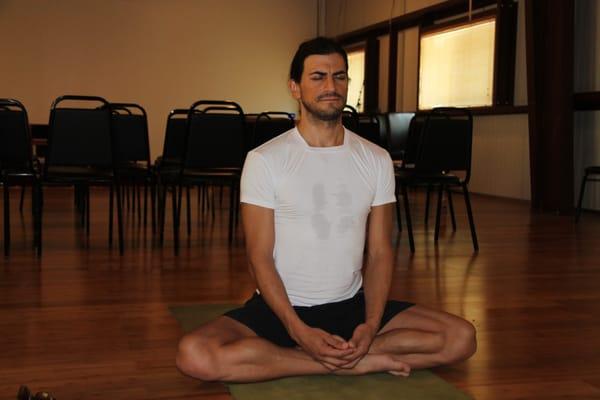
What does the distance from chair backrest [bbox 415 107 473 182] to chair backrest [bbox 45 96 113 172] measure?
5.89ft

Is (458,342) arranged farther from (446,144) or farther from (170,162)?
(170,162)

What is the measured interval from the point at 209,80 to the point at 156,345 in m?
9.44

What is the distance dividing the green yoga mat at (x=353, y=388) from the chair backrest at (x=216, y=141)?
2504 millimetres

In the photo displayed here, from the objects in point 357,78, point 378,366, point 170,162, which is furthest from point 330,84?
point 357,78

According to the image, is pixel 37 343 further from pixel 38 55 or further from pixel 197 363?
pixel 38 55

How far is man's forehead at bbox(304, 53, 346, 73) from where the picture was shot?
2236mm

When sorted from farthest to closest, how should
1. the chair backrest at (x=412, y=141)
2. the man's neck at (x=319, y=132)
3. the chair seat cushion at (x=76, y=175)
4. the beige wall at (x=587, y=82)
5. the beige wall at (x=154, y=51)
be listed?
the beige wall at (x=154, y=51) < the beige wall at (x=587, y=82) < the chair backrest at (x=412, y=141) < the chair seat cushion at (x=76, y=175) < the man's neck at (x=319, y=132)

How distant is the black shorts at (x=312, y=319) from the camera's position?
7.48ft

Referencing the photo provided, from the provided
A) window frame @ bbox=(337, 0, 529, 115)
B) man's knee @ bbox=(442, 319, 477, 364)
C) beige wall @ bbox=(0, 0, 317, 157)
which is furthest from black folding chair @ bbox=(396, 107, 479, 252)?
beige wall @ bbox=(0, 0, 317, 157)

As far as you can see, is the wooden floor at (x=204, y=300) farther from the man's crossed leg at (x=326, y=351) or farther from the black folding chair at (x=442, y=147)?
the black folding chair at (x=442, y=147)

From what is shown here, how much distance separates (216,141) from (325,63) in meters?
2.45

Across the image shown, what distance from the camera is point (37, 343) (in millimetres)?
2607

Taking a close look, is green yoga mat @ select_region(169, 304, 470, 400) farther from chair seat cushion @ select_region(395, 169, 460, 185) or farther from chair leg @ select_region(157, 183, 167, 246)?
chair leg @ select_region(157, 183, 167, 246)

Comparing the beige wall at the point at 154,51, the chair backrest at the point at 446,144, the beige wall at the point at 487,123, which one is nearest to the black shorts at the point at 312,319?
the chair backrest at the point at 446,144
